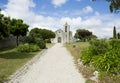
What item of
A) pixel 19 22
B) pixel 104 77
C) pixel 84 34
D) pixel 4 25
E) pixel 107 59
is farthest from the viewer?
pixel 84 34

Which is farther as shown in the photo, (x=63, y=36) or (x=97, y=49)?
(x=63, y=36)

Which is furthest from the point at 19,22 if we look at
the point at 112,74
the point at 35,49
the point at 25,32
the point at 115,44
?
the point at 112,74

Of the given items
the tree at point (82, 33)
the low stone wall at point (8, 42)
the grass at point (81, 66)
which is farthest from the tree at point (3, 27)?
the tree at point (82, 33)

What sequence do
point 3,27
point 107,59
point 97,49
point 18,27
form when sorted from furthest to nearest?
point 18,27
point 3,27
point 97,49
point 107,59

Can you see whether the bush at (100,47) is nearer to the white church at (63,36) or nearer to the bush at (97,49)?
the bush at (97,49)

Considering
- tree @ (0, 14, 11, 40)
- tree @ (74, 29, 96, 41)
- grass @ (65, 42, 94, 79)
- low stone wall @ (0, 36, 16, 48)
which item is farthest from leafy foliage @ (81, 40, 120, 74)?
tree @ (74, 29, 96, 41)

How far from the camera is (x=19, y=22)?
38938 millimetres

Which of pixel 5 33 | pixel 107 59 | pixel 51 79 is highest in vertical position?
pixel 5 33

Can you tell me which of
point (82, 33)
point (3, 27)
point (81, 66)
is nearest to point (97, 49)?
point (81, 66)

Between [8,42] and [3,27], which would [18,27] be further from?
[3,27]

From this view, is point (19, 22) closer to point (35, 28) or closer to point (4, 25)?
point (4, 25)

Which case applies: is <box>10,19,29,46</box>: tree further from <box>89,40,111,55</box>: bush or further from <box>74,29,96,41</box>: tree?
<box>74,29,96,41</box>: tree

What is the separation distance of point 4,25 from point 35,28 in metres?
68.2

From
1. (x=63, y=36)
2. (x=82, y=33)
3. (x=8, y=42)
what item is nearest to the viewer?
(x=8, y=42)
